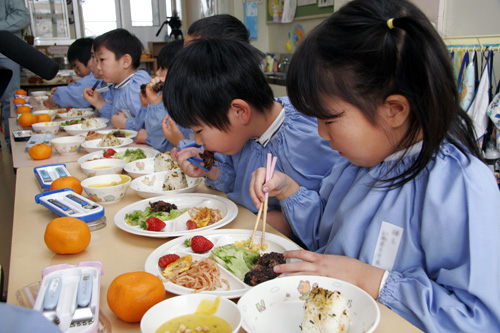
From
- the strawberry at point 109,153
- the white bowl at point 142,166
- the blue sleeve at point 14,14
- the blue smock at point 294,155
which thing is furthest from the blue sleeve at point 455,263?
the blue sleeve at point 14,14

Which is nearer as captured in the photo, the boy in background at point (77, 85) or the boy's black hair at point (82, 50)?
the boy in background at point (77, 85)

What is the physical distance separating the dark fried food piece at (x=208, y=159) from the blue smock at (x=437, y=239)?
64 cm

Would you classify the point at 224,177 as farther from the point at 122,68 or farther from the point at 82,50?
the point at 82,50

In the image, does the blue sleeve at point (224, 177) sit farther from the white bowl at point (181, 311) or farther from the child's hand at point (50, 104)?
the child's hand at point (50, 104)

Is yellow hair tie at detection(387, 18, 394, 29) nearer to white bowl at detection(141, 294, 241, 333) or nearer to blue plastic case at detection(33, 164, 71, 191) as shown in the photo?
white bowl at detection(141, 294, 241, 333)

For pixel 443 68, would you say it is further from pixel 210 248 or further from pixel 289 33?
pixel 289 33

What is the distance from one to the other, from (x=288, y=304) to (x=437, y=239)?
371 mm

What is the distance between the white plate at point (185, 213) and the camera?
1.23m

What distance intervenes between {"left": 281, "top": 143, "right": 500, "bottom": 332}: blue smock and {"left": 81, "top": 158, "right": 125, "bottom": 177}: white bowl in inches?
42.5

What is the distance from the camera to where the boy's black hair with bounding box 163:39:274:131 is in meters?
1.40

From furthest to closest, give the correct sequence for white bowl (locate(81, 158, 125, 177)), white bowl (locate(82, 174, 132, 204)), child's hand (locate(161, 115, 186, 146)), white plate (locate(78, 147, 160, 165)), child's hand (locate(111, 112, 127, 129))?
1. child's hand (locate(111, 112, 127, 129))
2. child's hand (locate(161, 115, 186, 146))
3. white plate (locate(78, 147, 160, 165))
4. white bowl (locate(81, 158, 125, 177))
5. white bowl (locate(82, 174, 132, 204))

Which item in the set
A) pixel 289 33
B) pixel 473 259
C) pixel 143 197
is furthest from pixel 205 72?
pixel 289 33

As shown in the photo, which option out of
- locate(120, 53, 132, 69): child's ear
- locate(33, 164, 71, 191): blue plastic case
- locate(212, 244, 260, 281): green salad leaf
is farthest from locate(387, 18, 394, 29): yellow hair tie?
locate(120, 53, 132, 69): child's ear

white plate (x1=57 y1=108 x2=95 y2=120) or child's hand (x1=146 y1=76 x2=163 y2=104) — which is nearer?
child's hand (x1=146 y1=76 x2=163 y2=104)
